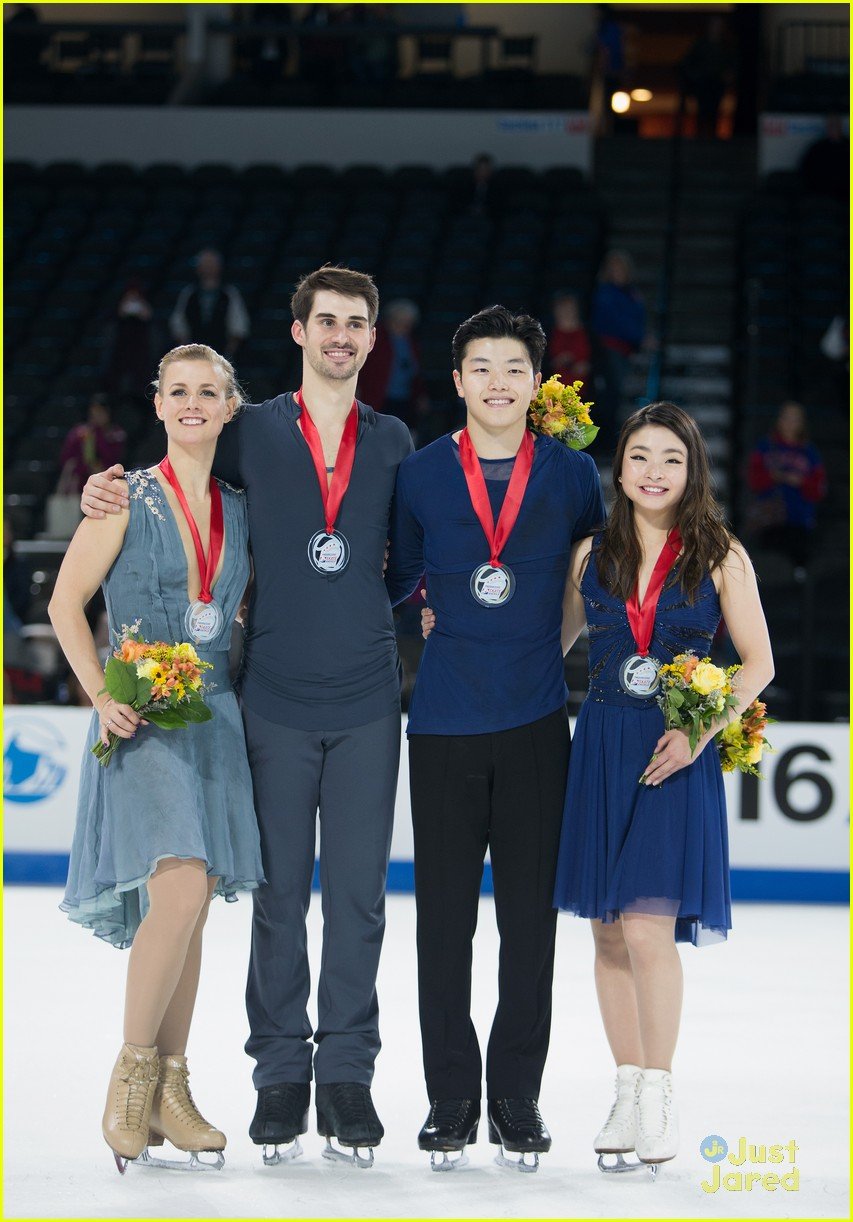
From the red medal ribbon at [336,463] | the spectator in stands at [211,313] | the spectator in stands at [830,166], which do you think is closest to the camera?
the red medal ribbon at [336,463]

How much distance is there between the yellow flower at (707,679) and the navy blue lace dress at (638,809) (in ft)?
0.61

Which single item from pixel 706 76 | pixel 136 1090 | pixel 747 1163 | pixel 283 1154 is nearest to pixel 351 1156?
pixel 283 1154

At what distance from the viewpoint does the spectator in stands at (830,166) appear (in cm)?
1205

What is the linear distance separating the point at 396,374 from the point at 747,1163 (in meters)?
6.89

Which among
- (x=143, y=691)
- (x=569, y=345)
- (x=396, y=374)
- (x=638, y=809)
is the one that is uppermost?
(x=569, y=345)

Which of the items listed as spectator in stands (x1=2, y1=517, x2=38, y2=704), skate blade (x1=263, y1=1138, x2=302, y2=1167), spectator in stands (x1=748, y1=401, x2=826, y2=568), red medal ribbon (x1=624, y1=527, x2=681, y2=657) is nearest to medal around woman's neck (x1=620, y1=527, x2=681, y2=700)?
red medal ribbon (x1=624, y1=527, x2=681, y2=657)

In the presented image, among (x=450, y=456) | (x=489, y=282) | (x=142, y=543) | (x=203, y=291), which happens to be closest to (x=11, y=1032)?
(x=142, y=543)

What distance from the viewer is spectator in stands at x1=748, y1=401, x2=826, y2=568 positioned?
356 inches

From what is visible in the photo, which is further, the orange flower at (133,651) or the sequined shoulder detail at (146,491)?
the sequined shoulder detail at (146,491)

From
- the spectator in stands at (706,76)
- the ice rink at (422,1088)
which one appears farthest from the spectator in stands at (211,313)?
the spectator in stands at (706,76)

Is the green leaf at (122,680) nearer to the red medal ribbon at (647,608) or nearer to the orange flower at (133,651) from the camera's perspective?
the orange flower at (133,651)

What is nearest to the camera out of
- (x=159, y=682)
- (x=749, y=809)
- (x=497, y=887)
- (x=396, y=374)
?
(x=159, y=682)

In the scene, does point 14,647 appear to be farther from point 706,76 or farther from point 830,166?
point 706,76

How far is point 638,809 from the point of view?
11.5 ft
